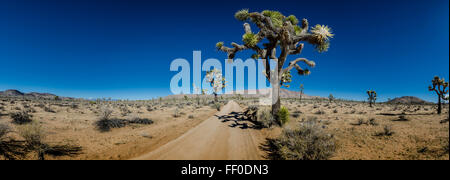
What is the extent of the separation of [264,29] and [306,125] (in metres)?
6.71

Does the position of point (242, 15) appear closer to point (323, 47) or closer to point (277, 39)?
point (277, 39)

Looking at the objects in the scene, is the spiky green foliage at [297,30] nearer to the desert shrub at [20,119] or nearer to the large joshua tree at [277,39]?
the large joshua tree at [277,39]

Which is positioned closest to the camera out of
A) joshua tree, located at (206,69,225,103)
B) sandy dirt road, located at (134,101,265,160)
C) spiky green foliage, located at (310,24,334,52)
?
sandy dirt road, located at (134,101,265,160)

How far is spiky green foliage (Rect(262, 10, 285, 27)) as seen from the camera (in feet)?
32.6

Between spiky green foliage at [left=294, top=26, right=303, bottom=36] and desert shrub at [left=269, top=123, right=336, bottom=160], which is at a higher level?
spiky green foliage at [left=294, top=26, right=303, bottom=36]

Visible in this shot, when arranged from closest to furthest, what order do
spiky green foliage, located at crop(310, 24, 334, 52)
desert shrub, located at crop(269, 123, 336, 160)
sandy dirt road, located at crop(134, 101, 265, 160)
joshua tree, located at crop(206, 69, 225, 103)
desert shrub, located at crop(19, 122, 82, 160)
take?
desert shrub, located at crop(269, 123, 336, 160) → sandy dirt road, located at crop(134, 101, 265, 160) → desert shrub, located at crop(19, 122, 82, 160) → spiky green foliage, located at crop(310, 24, 334, 52) → joshua tree, located at crop(206, 69, 225, 103)

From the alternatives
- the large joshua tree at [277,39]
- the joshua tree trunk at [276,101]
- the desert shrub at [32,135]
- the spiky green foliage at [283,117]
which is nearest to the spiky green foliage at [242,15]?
the large joshua tree at [277,39]

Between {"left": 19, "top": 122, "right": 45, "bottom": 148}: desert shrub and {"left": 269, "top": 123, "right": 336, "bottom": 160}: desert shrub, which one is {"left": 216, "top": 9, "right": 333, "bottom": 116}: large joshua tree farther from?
{"left": 19, "top": 122, "right": 45, "bottom": 148}: desert shrub

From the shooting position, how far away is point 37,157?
4703 millimetres

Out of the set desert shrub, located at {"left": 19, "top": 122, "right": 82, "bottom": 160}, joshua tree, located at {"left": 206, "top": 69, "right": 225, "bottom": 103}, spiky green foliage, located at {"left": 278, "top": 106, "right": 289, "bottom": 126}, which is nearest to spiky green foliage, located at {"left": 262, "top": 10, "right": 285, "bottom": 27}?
spiky green foliage, located at {"left": 278, "top": 106, "right": 289, "bottom": 126}
